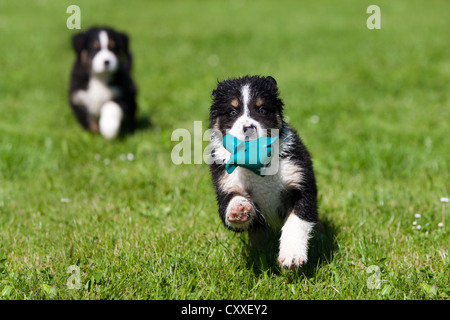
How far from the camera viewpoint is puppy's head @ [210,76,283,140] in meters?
3.31

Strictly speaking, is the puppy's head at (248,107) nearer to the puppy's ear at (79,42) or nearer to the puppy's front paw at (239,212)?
the puppy's front paw at (239,212)

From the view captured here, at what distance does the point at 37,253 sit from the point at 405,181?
3.60 meters

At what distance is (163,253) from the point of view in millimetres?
3645

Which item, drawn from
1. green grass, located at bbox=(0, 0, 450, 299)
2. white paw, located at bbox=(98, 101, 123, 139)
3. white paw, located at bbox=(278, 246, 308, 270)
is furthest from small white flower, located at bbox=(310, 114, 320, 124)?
white paw, located at bbox=(278, 246, 308, 270)

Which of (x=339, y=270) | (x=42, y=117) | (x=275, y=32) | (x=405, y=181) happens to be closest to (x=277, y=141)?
(x=339, y=270)

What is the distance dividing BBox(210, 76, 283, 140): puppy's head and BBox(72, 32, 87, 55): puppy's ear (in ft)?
12.3

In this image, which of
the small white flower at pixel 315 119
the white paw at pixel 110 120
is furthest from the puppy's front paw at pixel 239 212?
the small white flower at pixel 315 119

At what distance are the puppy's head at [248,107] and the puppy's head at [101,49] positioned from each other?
10.8 ft

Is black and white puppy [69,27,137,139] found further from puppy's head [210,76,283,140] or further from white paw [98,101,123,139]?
puppy's head [210,76,283,140]

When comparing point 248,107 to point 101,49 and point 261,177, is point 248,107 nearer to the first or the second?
point 261,177

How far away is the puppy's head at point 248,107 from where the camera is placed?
3314 millimetres

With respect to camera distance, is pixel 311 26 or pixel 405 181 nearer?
pixel 405 181
